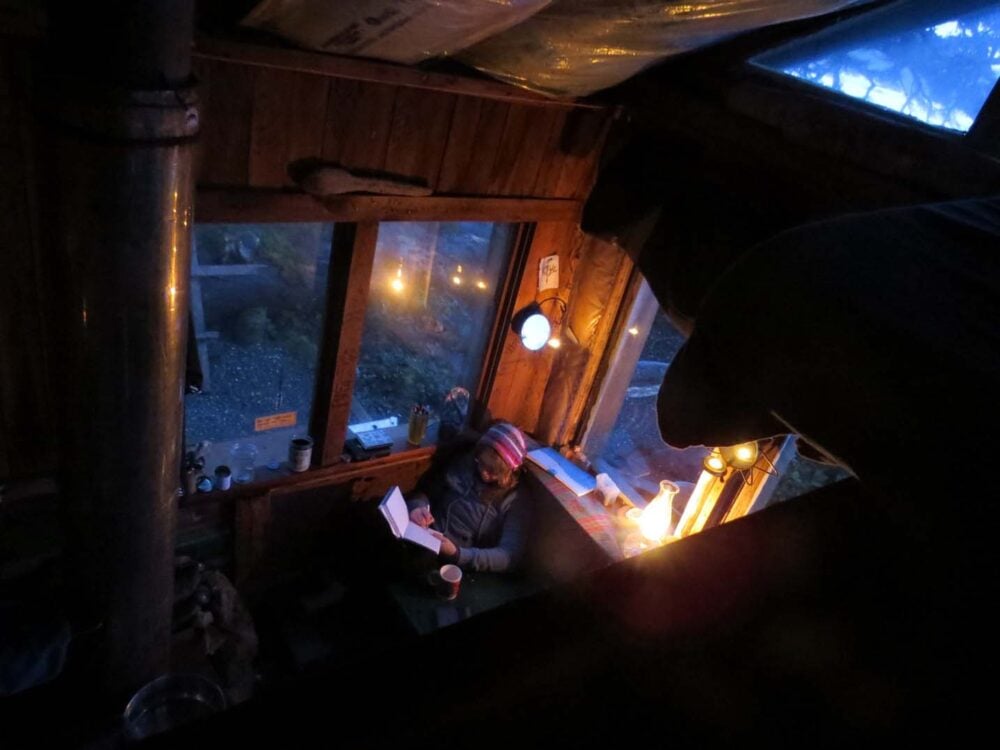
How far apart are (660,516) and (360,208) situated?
3438mm

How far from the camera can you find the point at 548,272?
5.51 meters

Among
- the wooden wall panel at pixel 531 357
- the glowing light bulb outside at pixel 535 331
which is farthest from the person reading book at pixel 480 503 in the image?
the glowing light bulb outside at pixel 535 331

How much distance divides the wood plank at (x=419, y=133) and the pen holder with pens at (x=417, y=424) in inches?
84.2

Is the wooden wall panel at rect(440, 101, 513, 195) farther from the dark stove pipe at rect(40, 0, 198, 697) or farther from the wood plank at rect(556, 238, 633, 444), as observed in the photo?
the dark stove pipe at rect(40, 0, 198, 697)

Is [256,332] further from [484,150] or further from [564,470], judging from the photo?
[484,150]

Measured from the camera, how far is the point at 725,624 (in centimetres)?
66

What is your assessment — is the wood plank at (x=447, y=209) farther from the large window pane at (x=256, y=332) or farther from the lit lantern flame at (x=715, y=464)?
the lit lantern flame at (x=715, y=464)

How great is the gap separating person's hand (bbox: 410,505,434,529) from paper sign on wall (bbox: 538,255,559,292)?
2201mm

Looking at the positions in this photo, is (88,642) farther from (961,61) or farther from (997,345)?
(961,61)

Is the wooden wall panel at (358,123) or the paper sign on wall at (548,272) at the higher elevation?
the wooden wall panel at (358,123)

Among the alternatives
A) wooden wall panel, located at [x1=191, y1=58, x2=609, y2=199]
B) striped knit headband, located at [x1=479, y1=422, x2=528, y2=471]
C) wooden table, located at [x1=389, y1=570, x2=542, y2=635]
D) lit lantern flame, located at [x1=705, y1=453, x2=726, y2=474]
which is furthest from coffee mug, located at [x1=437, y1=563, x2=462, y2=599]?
wooden wall panel, located at [x1=191, y1=58, x2=609, y2=199]

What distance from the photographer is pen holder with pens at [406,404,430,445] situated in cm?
569

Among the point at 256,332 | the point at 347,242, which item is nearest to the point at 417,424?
the point at 347,242

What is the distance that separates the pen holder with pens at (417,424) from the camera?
18.7 ft
